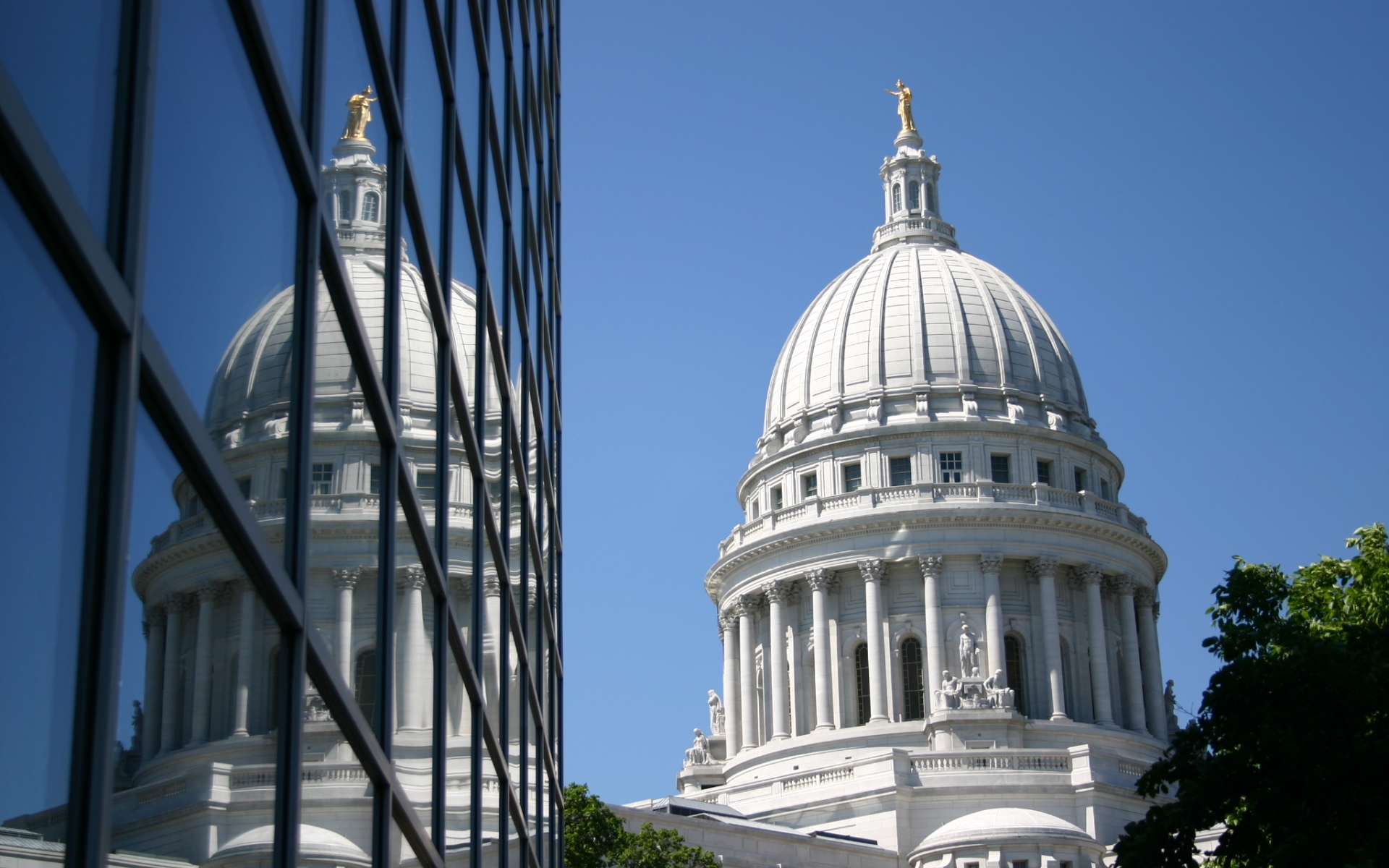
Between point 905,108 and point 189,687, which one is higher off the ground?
point 905,108

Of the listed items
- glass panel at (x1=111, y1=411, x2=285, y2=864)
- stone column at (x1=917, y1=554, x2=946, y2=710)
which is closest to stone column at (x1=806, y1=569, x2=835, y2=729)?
stone column at (x1=917, y1=554, x2=946, y2=710)

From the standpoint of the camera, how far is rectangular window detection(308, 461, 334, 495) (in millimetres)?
9492

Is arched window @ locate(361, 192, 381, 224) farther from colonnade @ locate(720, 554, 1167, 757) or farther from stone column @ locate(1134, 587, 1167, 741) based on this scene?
stone column @ locate(1134, 587, 1167, 741)

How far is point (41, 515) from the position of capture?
578 centimetres

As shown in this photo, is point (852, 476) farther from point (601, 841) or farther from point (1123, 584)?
point (601, 841)

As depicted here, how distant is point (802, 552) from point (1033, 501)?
1216cm

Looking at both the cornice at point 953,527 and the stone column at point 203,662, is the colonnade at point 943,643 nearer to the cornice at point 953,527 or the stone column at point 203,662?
the cornice at point 953,527

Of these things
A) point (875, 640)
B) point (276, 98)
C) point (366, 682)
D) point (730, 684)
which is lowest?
point (366, 682)

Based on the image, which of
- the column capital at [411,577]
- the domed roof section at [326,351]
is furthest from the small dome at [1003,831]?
the column capital at [411,577]

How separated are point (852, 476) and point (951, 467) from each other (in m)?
5.32

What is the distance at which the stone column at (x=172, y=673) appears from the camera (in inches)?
285

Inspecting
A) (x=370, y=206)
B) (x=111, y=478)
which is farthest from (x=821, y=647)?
(x=111, y=478)

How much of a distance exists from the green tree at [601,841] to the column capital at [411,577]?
143 ft

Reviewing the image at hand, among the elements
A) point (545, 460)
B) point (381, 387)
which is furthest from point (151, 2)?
point (545, 460)
